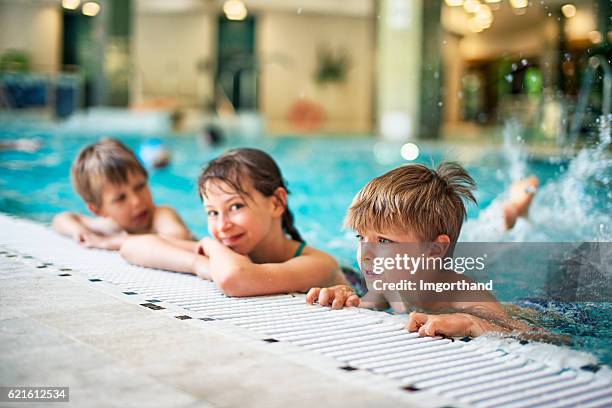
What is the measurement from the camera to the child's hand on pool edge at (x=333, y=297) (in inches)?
97.2

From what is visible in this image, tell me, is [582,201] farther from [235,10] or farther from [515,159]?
[235,10]

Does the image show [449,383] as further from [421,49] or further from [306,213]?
[421,49]

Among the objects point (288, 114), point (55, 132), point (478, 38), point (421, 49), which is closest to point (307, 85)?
point (288, 114)

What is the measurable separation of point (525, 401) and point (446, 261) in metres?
0.83

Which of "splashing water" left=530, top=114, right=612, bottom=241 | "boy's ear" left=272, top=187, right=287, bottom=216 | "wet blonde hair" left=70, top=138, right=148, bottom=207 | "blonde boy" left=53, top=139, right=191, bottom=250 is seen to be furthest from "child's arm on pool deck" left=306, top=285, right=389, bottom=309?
"splashing water" left=530, top=114, right=612, bottom=241

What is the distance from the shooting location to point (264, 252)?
2994 millimetres

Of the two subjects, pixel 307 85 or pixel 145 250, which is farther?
pixel 307 85

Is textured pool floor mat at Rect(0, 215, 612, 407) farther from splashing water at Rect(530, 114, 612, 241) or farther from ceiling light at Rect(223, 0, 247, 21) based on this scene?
ceiling light at Rect(223, 0, 247, 21)

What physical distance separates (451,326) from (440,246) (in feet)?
1.07

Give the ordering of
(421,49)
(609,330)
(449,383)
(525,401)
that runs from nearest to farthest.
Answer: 1. (525,401)
2. (449,383)
3. (609,330)
4. (421,49)

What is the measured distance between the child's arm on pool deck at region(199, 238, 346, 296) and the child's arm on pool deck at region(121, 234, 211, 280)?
0.29 ft

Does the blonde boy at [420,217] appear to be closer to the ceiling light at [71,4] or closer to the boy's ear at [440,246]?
the boy's ear at [440,246]

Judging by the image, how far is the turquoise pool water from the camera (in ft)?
11.5

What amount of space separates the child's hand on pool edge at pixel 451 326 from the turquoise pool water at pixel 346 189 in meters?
0.28
